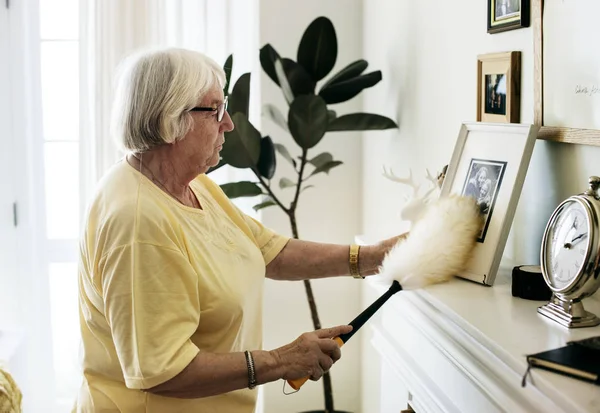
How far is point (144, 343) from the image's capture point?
1.35 meters

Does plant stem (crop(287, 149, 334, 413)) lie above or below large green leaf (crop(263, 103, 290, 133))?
below

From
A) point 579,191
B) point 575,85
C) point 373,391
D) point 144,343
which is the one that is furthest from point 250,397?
point 373,391

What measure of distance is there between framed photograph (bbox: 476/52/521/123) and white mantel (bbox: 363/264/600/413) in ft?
1.12

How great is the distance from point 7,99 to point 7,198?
405 mm

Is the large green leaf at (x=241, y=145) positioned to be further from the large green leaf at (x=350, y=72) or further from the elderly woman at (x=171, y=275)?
the elderly woman at (x=171, y=275)

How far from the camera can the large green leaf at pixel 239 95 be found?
2.50m

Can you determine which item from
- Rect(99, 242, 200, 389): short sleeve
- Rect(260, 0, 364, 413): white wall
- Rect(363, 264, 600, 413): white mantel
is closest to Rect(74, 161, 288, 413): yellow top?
Rect(99, 242, 200, 389): short sleeve

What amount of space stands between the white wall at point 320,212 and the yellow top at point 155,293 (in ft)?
4.48

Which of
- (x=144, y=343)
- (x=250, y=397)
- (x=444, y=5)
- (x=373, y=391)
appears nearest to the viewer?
(x=144, y=343)

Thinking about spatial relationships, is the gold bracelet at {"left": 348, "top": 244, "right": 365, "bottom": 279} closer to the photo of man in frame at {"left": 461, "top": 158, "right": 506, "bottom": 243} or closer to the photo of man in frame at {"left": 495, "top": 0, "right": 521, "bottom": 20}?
the photo of man in frame at {"left": 461, "top": 158, "right": 506, "bottom": 243}

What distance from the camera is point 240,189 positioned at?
8.64 feet

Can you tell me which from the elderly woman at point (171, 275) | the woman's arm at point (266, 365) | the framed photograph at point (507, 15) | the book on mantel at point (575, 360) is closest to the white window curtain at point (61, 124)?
the elderly woman at point (171, 275)

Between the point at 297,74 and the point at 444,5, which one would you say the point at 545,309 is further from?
the point at 297,74

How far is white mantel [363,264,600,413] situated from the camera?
3.29ft
